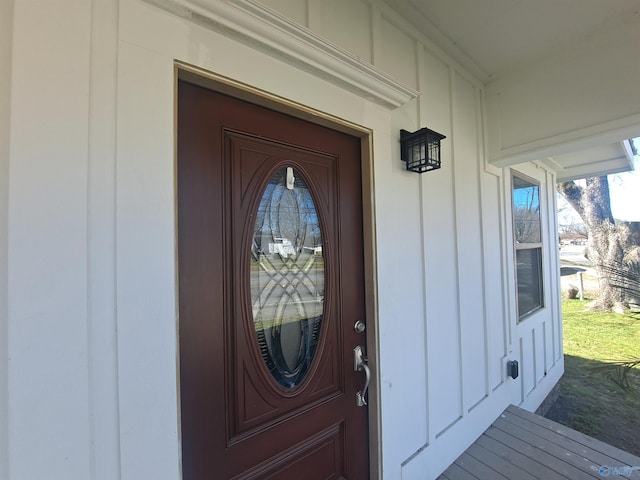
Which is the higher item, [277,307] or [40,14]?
[40,14]

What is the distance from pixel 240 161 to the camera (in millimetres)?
1069

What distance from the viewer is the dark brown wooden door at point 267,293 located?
0.96 m

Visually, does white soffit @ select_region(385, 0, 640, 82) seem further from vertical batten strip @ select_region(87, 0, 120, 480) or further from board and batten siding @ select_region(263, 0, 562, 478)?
vertical batten strip @ select_region(87, 0, 120, 480)

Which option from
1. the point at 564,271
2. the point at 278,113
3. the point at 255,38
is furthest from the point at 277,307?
the point at 564,271

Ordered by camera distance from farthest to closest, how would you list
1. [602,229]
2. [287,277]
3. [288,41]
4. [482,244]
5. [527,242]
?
[602,229]
[527,242]
[482,244]
[287,277]
[288,41]

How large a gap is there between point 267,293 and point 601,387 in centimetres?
488

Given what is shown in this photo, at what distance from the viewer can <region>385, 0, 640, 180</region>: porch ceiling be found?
1.58m

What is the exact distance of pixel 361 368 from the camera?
1371 millimetres

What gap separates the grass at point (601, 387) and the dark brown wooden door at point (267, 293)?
230 cm

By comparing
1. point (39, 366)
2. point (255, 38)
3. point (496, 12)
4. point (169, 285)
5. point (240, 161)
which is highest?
point (496, 12)

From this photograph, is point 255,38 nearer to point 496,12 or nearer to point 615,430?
point 496,12

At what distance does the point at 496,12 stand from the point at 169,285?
2.26 m

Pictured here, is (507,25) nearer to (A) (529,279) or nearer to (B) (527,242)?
(B) (527,242)

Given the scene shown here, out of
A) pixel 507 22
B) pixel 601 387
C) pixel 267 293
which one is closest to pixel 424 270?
pixel 267 293
